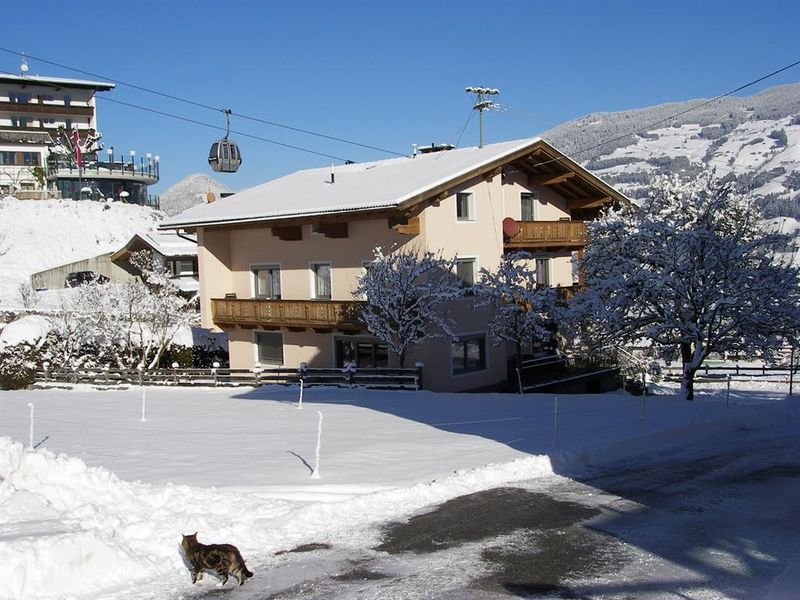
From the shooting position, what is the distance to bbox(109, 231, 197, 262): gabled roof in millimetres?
47406

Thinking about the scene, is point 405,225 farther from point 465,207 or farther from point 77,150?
point 77,150

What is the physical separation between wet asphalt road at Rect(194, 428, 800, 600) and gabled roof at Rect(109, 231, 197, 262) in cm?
3631

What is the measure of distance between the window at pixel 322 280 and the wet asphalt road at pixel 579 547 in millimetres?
19469

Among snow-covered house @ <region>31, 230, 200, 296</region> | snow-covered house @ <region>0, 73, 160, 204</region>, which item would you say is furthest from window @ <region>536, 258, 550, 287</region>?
snow-covered house @ <region>0, 73, 160, 204</region>

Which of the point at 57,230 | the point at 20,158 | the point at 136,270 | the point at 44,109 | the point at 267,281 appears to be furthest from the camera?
the point at 44,109

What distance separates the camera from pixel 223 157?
30.0 metres

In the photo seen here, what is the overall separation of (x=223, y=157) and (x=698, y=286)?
16.9 metres

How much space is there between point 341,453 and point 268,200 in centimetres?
2162

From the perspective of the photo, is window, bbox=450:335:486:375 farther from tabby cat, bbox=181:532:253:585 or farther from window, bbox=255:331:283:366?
tabby cat, bbox=181:532:253:585

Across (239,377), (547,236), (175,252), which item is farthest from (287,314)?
(175,252)

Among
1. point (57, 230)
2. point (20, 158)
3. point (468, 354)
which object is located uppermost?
point (20, 158)

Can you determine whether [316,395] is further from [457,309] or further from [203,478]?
[203,478]

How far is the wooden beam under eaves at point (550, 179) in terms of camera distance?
3518 cm

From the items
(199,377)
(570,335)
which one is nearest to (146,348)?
(199,377)
